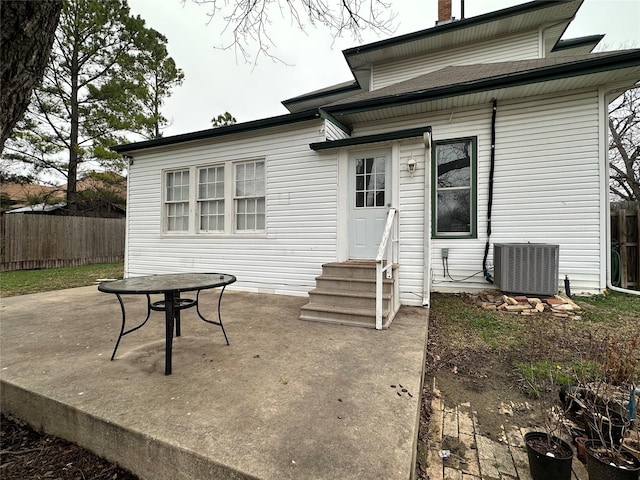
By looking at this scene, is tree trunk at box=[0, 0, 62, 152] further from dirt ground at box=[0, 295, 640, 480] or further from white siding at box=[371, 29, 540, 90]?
white siding at box=[371, 29, 540, 90]

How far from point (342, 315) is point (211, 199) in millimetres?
4087

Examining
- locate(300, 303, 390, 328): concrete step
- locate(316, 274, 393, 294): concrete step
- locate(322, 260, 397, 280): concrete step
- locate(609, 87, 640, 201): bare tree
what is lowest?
locate(300, 303, 390, 328): concrete step

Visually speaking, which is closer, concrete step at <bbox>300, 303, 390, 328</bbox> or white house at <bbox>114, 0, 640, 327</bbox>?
concrete step at <bbox>300, 303, 390, 328</bbox>

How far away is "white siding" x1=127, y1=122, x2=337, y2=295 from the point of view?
5258 mm

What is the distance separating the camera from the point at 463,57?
7.21m

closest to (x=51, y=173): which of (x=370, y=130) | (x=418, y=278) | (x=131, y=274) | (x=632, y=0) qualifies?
(x=131, y=274)

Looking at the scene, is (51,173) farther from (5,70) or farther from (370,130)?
(5,70)

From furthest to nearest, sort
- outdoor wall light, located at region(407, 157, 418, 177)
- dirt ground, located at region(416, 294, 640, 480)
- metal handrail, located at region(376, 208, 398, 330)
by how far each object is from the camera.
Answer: outdoor wall light, located at region(407, 157, 418, 177) < metal handrail, located at region(376, 208, 398, 330) < dirt ground, located at region(416, 294, 640, 480)

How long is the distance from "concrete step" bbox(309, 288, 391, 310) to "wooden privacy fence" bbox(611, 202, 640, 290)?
5.53 m

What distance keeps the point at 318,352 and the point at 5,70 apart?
282 cm

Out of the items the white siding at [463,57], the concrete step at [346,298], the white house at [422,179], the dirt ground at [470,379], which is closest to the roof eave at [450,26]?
the white house at [422,179]

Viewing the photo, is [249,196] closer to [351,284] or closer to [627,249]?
[351,284]

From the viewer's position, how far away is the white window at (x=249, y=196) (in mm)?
5855

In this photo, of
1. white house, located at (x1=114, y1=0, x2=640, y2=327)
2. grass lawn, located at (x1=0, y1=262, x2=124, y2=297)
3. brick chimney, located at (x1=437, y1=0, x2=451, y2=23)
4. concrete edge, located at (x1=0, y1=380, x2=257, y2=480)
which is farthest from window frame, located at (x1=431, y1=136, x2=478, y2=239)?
grass lawn, located at (x1=0, y1=262, x2=124, y2=297)
